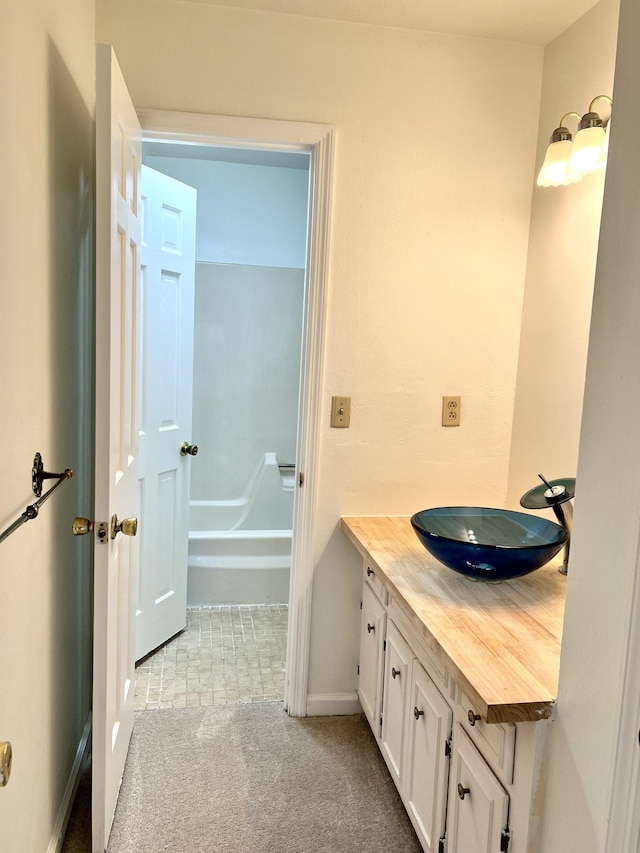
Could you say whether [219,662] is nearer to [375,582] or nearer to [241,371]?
[375,582]

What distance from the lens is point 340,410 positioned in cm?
240

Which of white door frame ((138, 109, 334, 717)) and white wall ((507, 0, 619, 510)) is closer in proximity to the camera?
white wall ((507, 0, 619, 510))

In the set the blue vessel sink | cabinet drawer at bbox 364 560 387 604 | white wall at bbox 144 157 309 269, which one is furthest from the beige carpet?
white wall at bbox 144 157 309 269

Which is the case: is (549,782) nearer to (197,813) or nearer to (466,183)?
(197,813)

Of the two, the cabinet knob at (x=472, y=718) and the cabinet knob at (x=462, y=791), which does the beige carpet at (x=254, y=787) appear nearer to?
the cabinet knob at (x=462, y=791)

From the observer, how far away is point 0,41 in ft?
3.95

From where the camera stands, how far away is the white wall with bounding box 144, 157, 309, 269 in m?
3.81

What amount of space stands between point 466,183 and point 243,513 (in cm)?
241

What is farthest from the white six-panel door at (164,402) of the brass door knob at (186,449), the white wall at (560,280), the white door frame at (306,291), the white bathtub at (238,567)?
the white wall at (560,280)

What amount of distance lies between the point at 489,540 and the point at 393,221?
3.70 ft

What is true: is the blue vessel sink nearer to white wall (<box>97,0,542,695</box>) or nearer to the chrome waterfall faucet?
the chrome waterfall faucet

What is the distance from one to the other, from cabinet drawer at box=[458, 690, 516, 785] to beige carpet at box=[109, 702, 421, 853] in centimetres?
67

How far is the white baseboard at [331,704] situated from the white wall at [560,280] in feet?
3.16

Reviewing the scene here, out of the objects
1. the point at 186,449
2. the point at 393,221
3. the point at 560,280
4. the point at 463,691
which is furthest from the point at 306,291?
the point at 463,691
